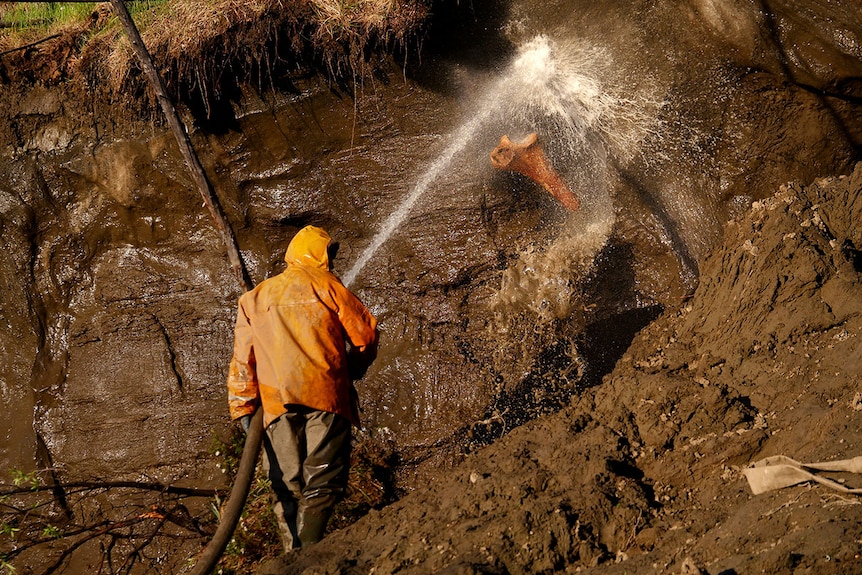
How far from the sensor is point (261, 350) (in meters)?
4.26

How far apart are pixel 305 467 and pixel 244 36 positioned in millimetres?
3853

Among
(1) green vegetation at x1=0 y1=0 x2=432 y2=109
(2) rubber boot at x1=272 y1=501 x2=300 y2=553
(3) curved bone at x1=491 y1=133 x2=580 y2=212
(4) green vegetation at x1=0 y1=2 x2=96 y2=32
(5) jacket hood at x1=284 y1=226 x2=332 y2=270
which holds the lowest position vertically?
(2) rubber boot at x1=272 y1=501 x2=300 y2=553

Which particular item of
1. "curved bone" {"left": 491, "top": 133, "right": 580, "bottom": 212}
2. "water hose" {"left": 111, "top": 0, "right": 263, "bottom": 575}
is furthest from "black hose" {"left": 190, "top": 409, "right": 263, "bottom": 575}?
"curved bone" {"left": 491, "top": 133, "right": 580, "bottom": 212}

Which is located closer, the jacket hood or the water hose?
the water hose

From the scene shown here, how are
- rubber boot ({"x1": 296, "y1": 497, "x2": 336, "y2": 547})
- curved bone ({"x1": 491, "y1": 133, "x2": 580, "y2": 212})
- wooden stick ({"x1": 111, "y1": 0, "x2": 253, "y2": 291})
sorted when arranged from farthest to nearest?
1. curved bone ({"x1": 491, "y1": 133, "x2": 580, "y2": 212})
2. wooden stick ({"x1": 111, "y1": 0, "x2": 253, "y2": 291})
3. rubber boot ({"x1": 296, "y1": 497, "x2": 336, "y2": 547})

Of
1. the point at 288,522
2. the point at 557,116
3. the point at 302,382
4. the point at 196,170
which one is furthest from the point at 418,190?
the point at 288,522

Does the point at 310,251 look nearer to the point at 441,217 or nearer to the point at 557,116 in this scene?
the point at 441,217

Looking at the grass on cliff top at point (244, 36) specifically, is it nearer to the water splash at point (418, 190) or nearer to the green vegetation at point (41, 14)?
the green vegetation at point (41, 14)

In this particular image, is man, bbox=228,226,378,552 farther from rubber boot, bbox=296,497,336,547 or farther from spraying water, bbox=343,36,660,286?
spraying water, bbox=343,36,660,286

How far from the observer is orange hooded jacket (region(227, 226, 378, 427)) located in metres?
4.11

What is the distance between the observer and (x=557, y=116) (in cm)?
622

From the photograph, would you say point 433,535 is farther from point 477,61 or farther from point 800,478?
point 477,61

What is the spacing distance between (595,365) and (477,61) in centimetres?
278

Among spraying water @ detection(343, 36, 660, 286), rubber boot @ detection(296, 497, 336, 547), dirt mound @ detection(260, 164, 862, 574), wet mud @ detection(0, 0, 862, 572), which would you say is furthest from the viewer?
spraying water @ detection(343, 36, 660, 286)
